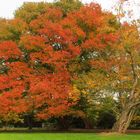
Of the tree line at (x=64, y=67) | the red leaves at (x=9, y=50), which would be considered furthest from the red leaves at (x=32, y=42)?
the red leaves at (x=9, y=50)

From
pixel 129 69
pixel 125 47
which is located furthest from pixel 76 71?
pixel 125 47

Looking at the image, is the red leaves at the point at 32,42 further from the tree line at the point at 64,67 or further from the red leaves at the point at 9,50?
the red leaves at the point at 9,50

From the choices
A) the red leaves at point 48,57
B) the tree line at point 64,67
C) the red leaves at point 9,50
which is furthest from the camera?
the red leaves at point 9,50

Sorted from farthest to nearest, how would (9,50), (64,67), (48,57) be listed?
(9,50) → (48,57) → (64,67)

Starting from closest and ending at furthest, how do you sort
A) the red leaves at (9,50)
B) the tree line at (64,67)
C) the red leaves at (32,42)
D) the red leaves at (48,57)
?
1. the tree line at (64,67)
2. the red leaves at (48,57)
3. the red leaves at (32,42)
4. the red leaves at (9,50)

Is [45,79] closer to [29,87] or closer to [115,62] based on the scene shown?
[29,87]

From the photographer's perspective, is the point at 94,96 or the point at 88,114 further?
the point at 88,114

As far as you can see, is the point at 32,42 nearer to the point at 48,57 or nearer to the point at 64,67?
the point at 48,57

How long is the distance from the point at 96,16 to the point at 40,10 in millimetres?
5996

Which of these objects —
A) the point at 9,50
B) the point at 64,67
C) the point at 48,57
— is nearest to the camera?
the point at 64,67

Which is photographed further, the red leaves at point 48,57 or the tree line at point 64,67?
the red leaves at point 48,57

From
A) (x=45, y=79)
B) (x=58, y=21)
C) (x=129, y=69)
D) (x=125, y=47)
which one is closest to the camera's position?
(x=125, y=47)

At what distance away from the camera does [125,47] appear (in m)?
29.9

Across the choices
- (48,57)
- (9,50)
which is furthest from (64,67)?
(9,50)
